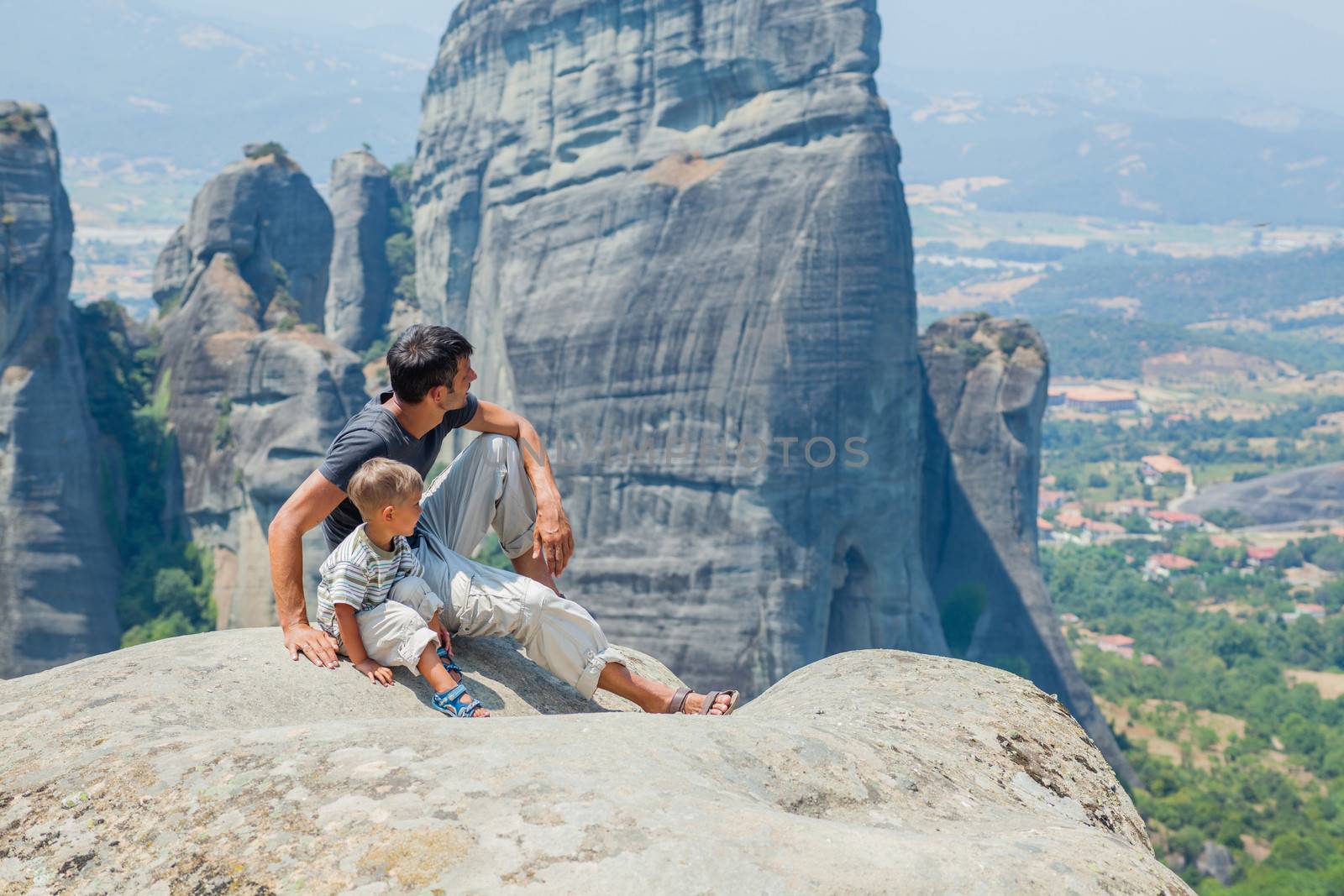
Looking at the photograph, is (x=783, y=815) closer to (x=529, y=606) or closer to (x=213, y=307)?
(x=529, y=606)

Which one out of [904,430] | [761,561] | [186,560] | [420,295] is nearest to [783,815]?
[761,561]

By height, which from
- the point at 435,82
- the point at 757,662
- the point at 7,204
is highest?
the point at 435,82

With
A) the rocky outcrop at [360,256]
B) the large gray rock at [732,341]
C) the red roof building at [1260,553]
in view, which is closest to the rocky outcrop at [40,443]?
the large gray rock at [732,341]

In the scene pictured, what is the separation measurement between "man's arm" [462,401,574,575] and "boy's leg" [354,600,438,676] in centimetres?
85

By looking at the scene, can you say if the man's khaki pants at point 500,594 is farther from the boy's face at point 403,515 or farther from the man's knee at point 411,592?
the boy's face at point 403,515

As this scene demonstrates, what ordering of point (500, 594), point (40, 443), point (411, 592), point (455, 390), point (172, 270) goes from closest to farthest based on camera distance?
point (411, 592)
point (500, 594)
point (455, 390)
point (40, 443)
point (172, 270)

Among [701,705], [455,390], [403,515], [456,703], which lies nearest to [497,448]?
[455,390]

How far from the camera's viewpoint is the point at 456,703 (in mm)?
5508

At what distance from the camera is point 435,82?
2329 inches

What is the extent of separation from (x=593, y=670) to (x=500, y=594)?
0.54 metres

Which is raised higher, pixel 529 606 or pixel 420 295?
pixel 420 295

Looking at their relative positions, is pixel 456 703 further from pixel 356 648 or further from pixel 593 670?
pixel 593 670

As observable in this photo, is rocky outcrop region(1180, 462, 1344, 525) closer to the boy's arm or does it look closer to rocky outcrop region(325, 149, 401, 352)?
rocky outcrop region(325, 149, 401, 352)

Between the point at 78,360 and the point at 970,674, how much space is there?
39802mm
